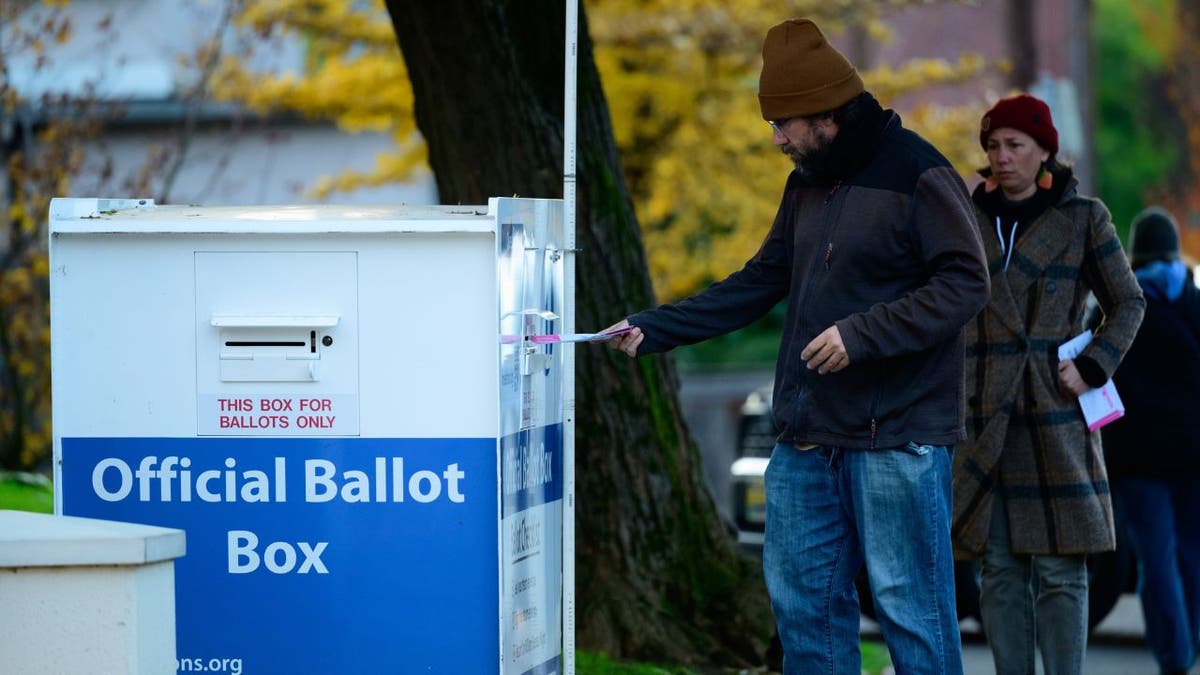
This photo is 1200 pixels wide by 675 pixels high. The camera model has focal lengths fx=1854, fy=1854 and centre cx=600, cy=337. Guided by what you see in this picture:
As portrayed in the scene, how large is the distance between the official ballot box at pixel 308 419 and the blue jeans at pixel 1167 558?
139 inches

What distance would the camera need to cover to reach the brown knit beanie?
458 centimetres

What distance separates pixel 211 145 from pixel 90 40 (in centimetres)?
326

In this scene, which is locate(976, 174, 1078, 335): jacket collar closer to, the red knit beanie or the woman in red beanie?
the woman in red beanie

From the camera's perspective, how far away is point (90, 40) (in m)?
23.4

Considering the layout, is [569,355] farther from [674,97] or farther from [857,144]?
[674,97]

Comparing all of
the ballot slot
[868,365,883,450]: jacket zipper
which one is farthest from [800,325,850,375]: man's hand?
the ballot slot

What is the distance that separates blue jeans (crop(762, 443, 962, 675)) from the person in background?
275 centimetres

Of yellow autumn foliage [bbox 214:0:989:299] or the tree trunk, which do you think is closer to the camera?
the tree trunk

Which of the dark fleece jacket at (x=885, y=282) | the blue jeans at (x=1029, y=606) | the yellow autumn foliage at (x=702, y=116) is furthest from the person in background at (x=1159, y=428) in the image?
the yellow autumn foliage at (x=702, y=116)

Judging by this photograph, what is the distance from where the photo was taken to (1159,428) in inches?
289

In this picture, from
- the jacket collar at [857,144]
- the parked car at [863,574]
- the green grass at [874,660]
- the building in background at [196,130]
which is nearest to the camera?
the jacket collar at [857,144]

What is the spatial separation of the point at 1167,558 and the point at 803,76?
3.54 m

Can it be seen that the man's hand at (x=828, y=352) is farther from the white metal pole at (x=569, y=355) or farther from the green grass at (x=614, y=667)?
the green grass at (x=614, y=667)

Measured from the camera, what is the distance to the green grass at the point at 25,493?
773 cm
